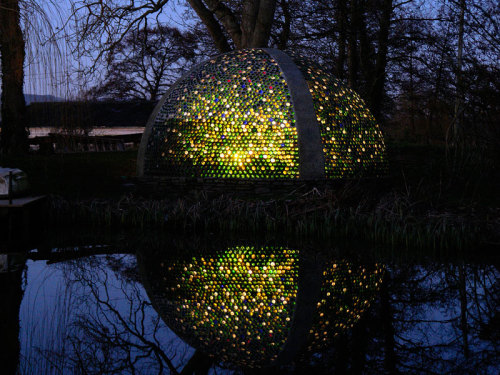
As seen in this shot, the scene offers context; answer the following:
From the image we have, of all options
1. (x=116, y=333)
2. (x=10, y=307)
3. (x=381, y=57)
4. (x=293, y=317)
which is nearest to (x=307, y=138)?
(x=293, y=317)

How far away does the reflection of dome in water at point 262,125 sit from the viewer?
11.1 m

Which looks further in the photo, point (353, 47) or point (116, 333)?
point (353, 47)

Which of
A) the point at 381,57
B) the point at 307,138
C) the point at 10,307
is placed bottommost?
the point at 10,307

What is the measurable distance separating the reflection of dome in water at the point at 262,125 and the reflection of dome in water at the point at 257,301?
4301mm

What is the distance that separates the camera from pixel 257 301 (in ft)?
16.6

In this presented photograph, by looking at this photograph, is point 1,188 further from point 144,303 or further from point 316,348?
point 316,348

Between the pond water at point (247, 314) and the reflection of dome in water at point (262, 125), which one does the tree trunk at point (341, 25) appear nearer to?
the reflection of dome in water at point (262, 125)

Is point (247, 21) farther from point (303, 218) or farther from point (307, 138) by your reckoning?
point (303, 218)

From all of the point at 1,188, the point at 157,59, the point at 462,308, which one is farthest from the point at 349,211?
the point at 157,59

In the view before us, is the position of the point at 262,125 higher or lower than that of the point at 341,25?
lower

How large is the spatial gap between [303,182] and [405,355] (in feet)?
24.1

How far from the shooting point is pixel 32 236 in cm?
844

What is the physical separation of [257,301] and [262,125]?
6476 mm

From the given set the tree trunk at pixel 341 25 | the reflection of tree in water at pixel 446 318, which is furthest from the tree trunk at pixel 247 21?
the reflection of tree in water at pixel 446 318
